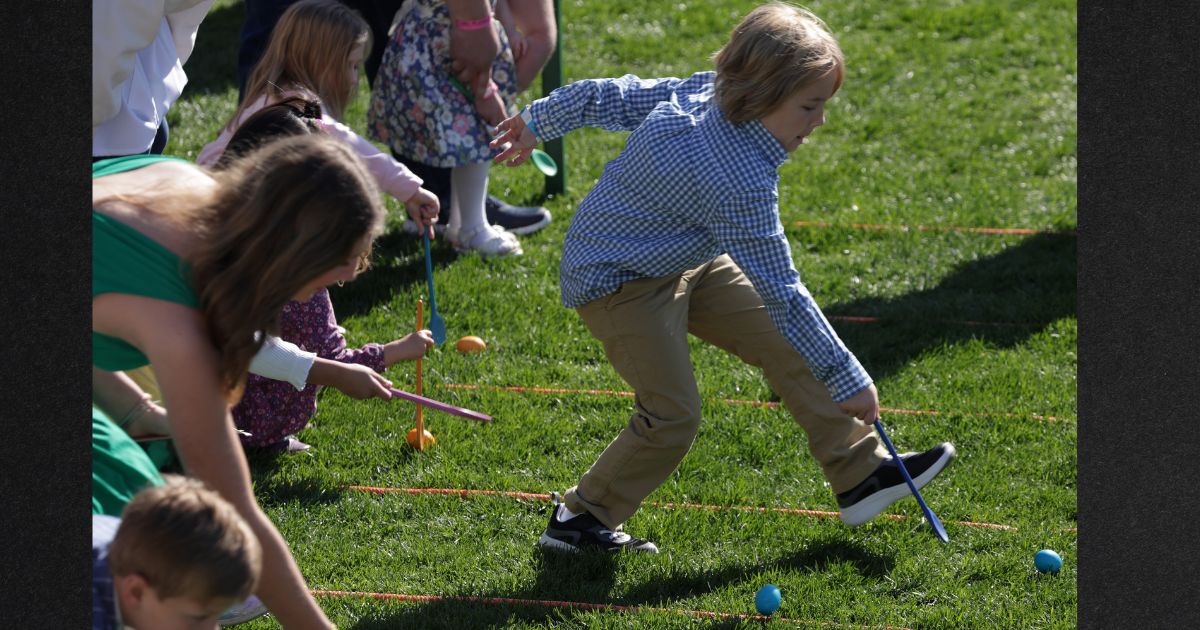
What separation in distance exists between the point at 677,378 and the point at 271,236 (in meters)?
1.58

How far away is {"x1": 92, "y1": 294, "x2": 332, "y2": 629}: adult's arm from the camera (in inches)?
94.3

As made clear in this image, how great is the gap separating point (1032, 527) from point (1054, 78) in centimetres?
484

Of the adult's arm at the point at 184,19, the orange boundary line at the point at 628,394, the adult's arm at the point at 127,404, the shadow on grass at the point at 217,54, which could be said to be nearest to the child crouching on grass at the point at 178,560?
the adult's arm at the point at 127,404

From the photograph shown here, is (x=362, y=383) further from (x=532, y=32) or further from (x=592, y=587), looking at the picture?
(x=532, y=32)

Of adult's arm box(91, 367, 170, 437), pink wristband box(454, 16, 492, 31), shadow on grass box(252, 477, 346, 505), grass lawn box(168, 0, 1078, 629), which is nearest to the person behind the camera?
adult's arm box(91, 367, 170, 437)

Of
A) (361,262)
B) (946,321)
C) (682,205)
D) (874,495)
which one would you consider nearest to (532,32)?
(946,321)

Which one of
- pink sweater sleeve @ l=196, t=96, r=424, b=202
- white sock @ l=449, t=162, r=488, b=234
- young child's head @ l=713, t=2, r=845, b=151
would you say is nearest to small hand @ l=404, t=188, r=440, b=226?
pink sweater sleeve @ l=196, t=96, r=424, b=202

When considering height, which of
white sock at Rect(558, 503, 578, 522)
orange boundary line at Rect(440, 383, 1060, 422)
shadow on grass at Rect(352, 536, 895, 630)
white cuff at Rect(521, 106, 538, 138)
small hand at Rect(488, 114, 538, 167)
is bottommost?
orange boundary line at Rect(440, 383, 1060, 422)

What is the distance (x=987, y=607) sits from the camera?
3596 millimetres

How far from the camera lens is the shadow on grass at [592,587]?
353 centimetres

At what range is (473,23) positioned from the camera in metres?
5.62

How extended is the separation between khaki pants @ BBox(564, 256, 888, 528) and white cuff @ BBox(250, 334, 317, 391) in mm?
723

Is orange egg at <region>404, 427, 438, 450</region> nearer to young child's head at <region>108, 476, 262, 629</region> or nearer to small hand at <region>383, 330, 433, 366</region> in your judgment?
small hand at <region>383, 330, 433, 366</region>
